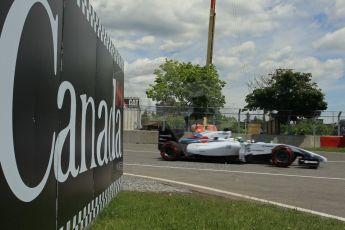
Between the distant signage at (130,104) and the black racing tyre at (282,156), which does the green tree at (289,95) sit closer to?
the distant signage at (130,104)

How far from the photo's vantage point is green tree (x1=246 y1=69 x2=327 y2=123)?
34.0m

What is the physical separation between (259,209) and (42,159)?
5.41 metres

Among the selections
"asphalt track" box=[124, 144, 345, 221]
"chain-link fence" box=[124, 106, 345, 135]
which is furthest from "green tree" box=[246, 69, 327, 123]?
"asphalt track" box=[124, 144, 345, 221]

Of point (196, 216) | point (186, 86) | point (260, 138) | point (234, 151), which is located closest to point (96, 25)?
point (196, 216)

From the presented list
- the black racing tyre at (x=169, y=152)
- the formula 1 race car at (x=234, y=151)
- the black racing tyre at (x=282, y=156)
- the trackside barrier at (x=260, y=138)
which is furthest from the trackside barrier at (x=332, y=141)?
the black racing tyre at (x=169, y=152)

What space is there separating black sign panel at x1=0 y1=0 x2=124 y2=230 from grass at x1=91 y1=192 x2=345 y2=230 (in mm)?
1839

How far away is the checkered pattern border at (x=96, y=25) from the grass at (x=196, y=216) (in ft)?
5.97

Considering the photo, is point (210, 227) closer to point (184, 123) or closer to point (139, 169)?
point (139, 169)

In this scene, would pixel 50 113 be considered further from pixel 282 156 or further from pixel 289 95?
pixel 289 95

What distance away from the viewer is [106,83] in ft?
14.9

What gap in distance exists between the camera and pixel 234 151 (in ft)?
50.9

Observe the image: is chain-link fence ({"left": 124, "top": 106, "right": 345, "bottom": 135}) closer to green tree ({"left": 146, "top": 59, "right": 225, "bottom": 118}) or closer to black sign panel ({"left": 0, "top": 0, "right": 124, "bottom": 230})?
green tree ({"left": 146, "top": 59, "right": 225, "bottom": 118})

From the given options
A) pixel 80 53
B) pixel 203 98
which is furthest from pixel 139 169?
pixel 203 98

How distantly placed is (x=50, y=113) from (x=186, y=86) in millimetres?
42452
